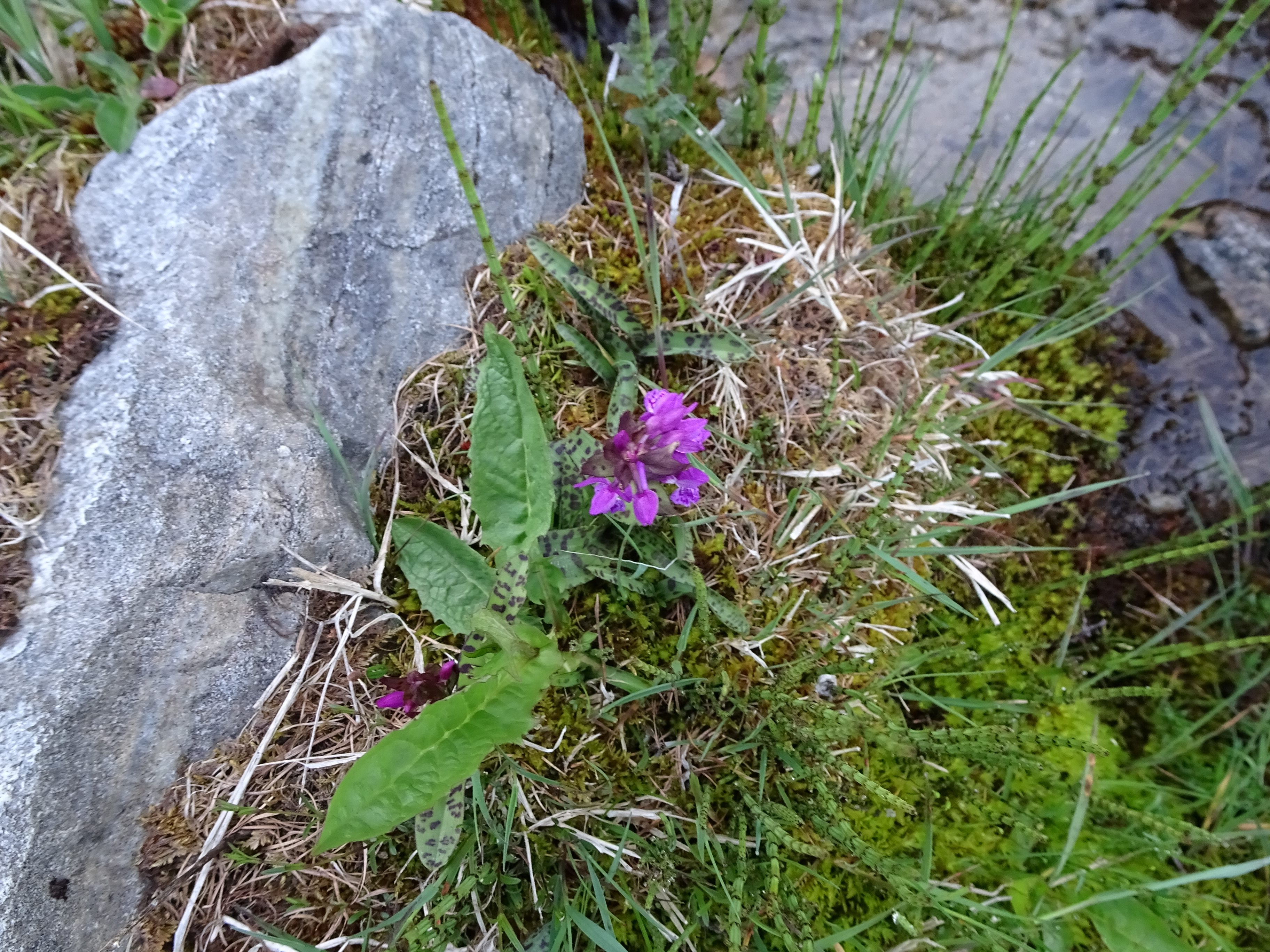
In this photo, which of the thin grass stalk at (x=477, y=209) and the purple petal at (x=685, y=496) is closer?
the thin grass stalk at (x=477, y=209)

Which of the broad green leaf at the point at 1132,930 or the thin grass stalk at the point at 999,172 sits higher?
the thin grass stalk at the point at 999,172

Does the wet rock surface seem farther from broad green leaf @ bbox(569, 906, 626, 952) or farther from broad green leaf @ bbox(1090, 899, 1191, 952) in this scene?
broad green leaf @ bbox(569, 906, 626, 952)

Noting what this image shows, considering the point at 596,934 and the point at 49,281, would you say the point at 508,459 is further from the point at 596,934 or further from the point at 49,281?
the point at 49,281

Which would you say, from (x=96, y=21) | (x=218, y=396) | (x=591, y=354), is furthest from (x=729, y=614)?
(x=96, y=21)

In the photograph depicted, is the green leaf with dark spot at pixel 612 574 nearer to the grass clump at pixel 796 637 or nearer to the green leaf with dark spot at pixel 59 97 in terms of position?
the grass clump at pixel 796 637

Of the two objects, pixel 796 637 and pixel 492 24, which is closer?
pixel 796 637

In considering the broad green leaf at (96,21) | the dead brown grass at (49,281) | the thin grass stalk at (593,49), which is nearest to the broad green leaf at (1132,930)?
the dead brown grass at (49,281)

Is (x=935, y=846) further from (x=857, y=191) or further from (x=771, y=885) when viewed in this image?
(x=857, y=191)

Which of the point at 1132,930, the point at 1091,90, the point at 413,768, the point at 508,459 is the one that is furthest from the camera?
the point at 1091,90
